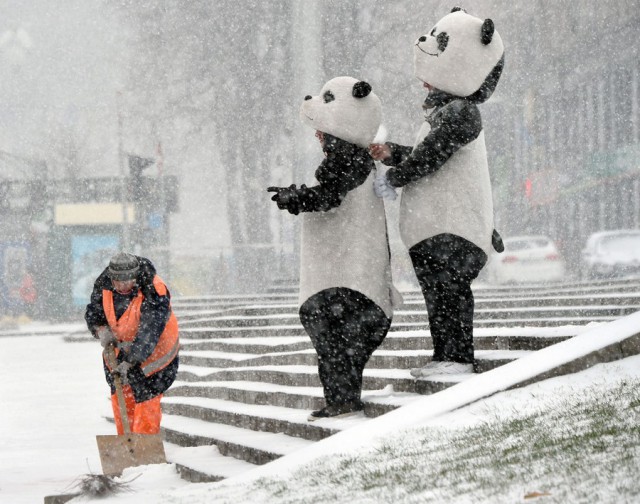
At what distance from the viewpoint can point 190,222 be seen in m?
63.7

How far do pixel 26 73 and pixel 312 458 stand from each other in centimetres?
3864

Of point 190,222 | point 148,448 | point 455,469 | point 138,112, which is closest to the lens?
point 455,469

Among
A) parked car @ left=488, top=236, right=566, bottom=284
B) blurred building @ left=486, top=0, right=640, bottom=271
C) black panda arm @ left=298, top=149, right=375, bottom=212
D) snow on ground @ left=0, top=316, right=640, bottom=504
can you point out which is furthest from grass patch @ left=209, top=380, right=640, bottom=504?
blurred building @ left=486, top=0, right=640, bottom=271

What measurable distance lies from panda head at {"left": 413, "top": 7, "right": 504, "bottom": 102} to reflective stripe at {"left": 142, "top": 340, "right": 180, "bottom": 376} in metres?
2.27

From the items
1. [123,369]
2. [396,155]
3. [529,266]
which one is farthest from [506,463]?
[529,266]

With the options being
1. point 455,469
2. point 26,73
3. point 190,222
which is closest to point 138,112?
point 26,73

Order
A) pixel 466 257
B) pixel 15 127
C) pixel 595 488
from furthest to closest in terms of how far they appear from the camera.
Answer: pixel 15 127 < pixel 466 257 < pixel 595 488

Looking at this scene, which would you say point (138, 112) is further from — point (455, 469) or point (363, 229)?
point (455, 469)

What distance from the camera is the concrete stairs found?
6426mm

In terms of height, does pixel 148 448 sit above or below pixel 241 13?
below

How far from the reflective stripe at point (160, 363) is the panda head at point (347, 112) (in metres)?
1.70

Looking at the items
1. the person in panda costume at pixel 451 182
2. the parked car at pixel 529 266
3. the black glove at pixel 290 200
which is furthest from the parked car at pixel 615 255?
the black glove at pixel 290 200

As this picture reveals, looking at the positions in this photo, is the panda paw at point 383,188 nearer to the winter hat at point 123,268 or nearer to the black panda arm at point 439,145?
the black panda arm at point 439,145

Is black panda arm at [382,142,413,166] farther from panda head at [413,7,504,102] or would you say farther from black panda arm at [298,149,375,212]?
panda head at [413,7,504,102]
